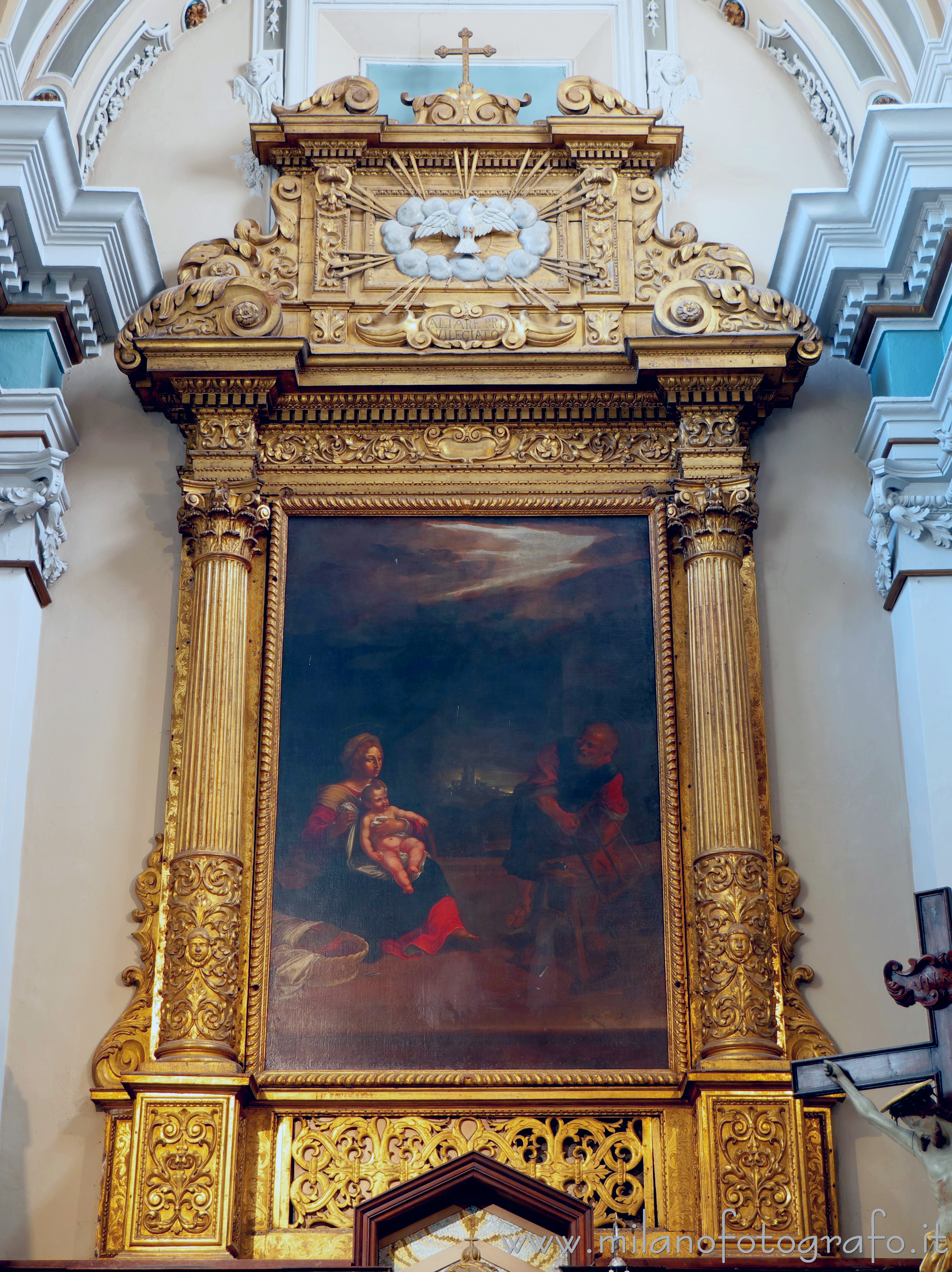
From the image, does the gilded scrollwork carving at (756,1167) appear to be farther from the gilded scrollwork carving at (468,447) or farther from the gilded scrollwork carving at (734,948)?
Result: the gilded scrollwork carving at (468,447)

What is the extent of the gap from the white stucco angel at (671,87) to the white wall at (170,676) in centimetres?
7

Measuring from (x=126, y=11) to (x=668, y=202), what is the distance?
312 centimetres

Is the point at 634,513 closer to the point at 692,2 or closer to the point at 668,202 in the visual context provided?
the point at 668,202

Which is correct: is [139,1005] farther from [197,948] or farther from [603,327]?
[603,327]

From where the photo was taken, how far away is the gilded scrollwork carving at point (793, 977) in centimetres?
864

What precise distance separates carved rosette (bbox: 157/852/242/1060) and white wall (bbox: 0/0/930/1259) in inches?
12.5

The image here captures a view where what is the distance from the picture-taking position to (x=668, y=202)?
34.1 ft

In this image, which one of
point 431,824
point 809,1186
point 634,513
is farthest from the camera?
point 634,513

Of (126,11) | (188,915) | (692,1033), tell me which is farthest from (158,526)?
(692,1033)

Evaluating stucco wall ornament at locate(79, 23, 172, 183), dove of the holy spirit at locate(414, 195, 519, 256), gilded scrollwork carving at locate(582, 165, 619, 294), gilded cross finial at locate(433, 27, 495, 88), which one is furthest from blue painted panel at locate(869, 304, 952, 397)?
stucco wall ornament at locate(79, 23, 172, 183)

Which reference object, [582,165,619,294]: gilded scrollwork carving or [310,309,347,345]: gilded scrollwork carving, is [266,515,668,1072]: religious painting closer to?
[310,309,347,345]: gilded scrollwork carving

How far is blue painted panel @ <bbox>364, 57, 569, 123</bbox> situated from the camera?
34.7 ft

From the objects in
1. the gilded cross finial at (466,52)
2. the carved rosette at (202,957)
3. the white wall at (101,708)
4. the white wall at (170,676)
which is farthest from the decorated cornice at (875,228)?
the carved rosette at (202,957)

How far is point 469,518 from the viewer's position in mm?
9727
